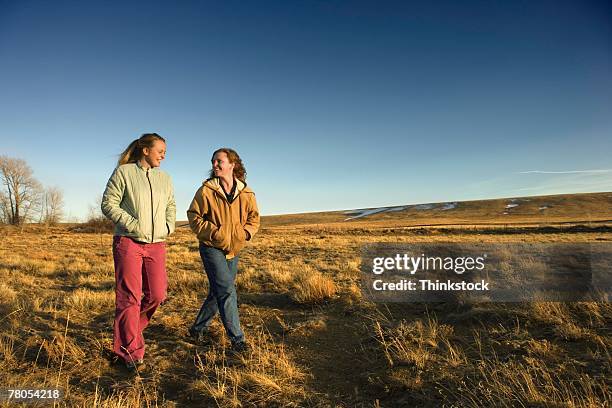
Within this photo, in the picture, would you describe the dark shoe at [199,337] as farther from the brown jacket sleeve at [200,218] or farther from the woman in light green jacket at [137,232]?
the brown jacket sleeve at [200,218]

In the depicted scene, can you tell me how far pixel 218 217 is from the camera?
12.0 ft

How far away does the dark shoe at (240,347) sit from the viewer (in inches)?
145

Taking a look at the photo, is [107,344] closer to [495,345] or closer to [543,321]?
[495,345]

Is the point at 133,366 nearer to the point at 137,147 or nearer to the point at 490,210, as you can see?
the point at 137,147

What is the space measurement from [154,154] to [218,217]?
2.87ft

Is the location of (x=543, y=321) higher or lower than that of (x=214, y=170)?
lower

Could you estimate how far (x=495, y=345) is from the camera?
3.71 m

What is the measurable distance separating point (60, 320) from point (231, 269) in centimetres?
311

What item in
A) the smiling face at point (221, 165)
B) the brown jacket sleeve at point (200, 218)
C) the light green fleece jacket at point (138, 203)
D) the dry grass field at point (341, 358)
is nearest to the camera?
the dry grass field at point (341, 358)

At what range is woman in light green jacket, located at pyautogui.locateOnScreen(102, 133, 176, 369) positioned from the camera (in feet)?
11.0

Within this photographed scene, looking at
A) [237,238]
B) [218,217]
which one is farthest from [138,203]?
[237,238]

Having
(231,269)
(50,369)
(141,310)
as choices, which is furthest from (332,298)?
(50,369)

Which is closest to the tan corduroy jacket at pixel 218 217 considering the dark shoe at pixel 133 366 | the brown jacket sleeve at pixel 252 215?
the brown jacket sleeve at pixel 252 215

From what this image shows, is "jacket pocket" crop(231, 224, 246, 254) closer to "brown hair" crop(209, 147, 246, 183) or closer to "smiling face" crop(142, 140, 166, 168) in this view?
"brown hair" crop(209, 147, 246, 183)
